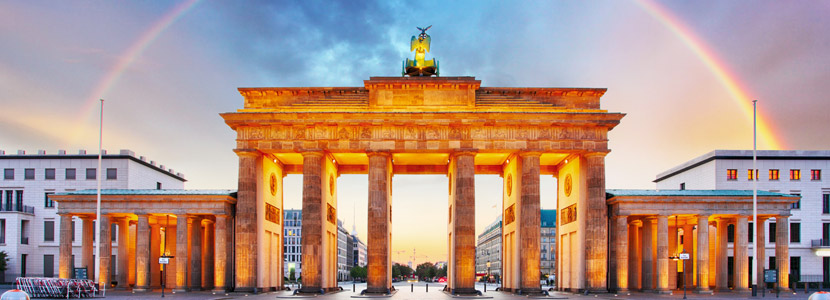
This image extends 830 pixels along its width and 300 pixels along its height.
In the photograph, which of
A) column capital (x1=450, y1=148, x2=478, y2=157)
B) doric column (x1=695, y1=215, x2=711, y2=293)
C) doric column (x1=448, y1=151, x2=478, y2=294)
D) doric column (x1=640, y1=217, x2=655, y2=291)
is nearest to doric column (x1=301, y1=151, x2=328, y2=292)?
doric column (x1=448, y1=151, x2=478, y2=294)

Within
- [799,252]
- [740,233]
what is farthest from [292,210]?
[740,233]

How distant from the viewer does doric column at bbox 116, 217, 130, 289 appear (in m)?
53.6

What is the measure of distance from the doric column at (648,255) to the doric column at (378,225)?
63.7 ft

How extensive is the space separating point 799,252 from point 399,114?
160 ft

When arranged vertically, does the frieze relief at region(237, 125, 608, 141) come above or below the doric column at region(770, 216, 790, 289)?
above

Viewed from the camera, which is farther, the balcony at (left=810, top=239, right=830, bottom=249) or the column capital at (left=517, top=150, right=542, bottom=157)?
the balcony at (left=810, top=239, right=830, bottom=249)

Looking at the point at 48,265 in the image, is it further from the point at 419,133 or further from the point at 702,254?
the point at 702,254

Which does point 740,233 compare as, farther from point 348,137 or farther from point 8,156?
point 8,156

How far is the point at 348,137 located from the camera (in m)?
48.0

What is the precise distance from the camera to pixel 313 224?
47406 mm

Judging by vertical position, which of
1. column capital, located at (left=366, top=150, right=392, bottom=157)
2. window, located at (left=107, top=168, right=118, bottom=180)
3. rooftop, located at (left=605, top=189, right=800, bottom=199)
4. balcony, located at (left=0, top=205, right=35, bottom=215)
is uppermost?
column capital, located at (left=366, top=150, right=392, bottom=157)

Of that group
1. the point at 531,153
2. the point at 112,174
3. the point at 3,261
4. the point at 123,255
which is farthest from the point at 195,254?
the point at 3,261

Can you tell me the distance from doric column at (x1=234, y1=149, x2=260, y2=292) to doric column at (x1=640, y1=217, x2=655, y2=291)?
83.4ft

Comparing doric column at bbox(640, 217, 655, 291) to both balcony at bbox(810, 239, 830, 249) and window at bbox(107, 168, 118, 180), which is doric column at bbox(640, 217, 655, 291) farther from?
window at bbox(107, 168, 118, 180)
